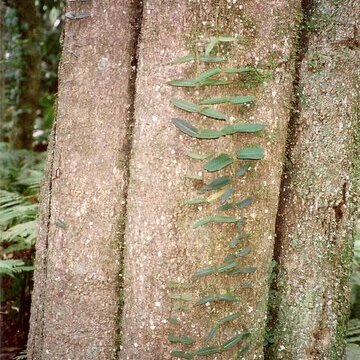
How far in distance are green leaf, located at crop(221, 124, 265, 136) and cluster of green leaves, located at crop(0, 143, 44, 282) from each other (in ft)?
5.10

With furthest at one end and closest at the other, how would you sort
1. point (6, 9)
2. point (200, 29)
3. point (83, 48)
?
point (6, 9) < point (83, 48) < point (200, 29)

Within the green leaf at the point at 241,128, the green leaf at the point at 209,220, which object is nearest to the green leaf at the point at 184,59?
the green leaf at the point at 241,128

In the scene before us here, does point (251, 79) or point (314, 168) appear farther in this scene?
point (314, 168)

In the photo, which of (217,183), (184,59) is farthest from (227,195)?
(184,59)

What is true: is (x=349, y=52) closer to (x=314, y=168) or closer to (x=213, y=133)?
(x=314, y=168)

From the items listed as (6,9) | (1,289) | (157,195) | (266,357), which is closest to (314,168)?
(157,195)

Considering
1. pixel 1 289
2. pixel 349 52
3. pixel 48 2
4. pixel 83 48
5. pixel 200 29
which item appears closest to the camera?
pixel 200 29

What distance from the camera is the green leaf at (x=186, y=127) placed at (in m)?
1.24

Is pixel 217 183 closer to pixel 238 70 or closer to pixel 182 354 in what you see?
pixel 238 70

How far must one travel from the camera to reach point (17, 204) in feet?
10.8

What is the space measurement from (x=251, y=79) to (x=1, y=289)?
237cm

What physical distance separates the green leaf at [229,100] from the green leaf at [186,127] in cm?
7

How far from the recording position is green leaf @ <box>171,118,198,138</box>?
1.24m

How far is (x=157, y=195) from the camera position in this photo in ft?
4.25
